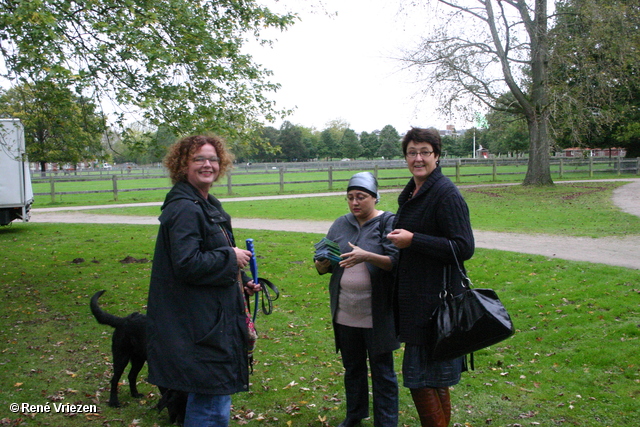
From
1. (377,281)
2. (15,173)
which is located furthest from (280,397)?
(15,173)

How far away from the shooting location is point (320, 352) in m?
5.59

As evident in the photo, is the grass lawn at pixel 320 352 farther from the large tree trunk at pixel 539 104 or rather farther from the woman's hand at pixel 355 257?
the large tree trunk at pixel 539 104

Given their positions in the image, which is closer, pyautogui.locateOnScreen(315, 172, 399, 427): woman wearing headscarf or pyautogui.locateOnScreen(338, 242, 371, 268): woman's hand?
pyautogui.locateOnScreen(338, 242, 371, 268): woman's hand

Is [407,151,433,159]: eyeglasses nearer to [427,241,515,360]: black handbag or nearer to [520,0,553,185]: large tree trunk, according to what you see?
[427,241,515,360]: black handbag

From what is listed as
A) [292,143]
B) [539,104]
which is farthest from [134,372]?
[292,143]

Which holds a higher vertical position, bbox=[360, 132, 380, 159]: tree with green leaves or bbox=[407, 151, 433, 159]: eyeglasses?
bbox=[360, 132, 380, 159]: tree with green leaves

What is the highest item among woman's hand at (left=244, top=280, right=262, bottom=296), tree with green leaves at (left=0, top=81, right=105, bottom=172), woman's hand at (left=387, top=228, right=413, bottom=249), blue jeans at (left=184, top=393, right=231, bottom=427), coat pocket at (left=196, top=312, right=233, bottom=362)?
tree with green leaves at (left=0, top=81, right=105, bottom=172)

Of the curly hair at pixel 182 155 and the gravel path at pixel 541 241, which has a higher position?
the curly hair at pixel 182 155

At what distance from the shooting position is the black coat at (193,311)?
9.00 feet

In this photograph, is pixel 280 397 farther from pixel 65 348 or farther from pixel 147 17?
pixel 147 17

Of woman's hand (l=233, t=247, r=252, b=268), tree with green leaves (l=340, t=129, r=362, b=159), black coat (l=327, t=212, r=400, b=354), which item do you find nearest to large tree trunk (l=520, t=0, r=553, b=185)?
black coat (l=327, t=212, r=400, b=354)

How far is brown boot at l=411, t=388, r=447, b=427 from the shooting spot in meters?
3.12

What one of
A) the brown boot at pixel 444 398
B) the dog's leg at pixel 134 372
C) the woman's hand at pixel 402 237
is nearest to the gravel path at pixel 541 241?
the brown boot at pixel 444 398

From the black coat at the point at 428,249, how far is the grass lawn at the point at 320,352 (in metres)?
1.32
